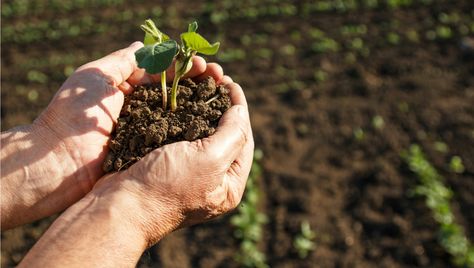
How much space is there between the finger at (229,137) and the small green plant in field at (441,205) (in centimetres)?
247

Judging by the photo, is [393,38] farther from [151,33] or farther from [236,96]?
[151,33]

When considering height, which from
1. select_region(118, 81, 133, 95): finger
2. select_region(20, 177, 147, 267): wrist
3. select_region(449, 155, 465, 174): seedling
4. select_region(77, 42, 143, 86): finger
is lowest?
select_region(449, 155, 465, 174): seedling

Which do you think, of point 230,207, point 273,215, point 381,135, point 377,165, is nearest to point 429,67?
point 381,135

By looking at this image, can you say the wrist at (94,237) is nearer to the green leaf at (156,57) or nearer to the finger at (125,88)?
the green leaf at (156,57)

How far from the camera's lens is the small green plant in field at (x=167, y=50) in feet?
7.46

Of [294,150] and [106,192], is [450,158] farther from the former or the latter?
[106,192]

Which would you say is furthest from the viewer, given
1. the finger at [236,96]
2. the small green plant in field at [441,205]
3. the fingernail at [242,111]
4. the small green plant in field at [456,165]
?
the small green plant in field at [456,165]

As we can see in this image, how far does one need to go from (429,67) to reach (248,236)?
124 inches

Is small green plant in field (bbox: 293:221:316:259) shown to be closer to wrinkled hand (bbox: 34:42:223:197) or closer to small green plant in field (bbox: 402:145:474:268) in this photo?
small green plant in field (bbox: 402:145:474:268)

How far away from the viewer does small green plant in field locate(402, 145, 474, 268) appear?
4.10m

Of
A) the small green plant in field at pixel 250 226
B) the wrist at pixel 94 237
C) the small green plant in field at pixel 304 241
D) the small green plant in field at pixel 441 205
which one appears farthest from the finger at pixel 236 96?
the small green plant in field at pixel 441 205

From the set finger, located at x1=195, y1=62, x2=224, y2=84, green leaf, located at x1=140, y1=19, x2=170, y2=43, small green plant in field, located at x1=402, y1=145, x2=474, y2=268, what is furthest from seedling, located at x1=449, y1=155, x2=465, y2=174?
green leaf, located at x1=140, y1=19, x2=170, y2=43

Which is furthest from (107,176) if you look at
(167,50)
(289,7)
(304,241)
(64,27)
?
(64,27)

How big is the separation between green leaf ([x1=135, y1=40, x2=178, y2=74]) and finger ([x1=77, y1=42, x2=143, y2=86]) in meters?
0.51
